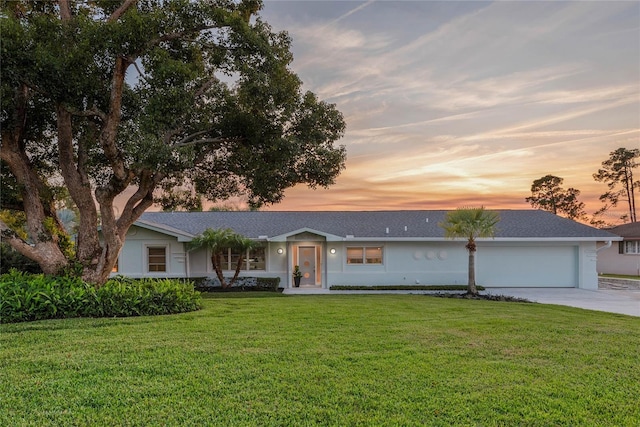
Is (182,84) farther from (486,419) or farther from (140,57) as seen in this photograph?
(486,419)

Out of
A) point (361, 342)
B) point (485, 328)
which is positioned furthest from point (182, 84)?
point (485, 328)

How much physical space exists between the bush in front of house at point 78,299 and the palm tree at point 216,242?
5.72 meters

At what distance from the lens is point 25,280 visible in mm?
9555

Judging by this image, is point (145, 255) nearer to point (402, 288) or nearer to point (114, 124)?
point (114, 124)

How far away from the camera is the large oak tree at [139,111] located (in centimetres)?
845

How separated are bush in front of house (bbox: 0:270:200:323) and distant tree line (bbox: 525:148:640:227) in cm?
→ 3869

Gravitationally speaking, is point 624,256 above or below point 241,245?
below

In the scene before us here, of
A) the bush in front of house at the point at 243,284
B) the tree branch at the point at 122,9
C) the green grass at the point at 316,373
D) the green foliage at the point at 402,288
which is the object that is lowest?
the green foliage at the point at 402,288

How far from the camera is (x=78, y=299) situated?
848cm

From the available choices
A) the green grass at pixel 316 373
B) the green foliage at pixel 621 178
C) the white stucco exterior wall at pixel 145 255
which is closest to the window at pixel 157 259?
the white stucco exterior wall at pixel 145 255

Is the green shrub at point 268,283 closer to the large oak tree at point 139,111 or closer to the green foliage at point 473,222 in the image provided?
the large oak tree at point 139,111

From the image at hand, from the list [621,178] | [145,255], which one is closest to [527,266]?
[145,255]

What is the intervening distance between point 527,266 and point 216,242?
1469 centimetres

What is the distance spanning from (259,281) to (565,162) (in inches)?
606
